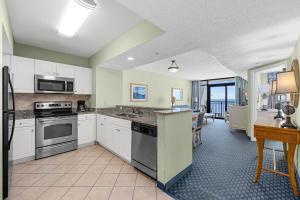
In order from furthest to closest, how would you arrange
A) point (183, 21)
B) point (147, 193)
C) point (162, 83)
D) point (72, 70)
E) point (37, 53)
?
point (162, 83)
point (72, 70)
point (37, 53)
point (147, 193)
point (183, 21)

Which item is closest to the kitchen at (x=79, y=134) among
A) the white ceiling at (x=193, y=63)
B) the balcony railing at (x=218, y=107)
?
the white ceiling at (x=193, y=63)

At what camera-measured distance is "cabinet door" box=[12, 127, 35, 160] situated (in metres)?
2.53

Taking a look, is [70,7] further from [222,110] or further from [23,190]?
[222,110]

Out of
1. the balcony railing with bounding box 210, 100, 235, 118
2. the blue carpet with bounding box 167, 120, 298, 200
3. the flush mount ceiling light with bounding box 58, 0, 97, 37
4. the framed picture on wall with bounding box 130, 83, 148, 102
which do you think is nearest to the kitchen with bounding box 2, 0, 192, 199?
the blue carpet with bounding box 167, 120, 298, 200

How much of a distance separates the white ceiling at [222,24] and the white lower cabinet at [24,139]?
244cm

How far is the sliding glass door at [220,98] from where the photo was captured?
781 cm

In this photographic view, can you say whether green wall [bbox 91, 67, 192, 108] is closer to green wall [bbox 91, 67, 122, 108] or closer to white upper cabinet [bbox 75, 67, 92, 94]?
green wall [bbox 91, 67, 122, 108]

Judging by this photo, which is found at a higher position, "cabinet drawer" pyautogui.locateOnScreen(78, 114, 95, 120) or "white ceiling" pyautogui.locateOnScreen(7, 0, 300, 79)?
"white ceiling" pyautogui.locateOnScreen(7, 0, 300, 79)

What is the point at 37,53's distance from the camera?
319 cm

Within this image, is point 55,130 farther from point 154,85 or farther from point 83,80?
point 154,85

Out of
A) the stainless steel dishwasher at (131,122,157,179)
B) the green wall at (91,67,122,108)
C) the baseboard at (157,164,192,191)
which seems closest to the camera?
the baseboard at (157,164,192,191)

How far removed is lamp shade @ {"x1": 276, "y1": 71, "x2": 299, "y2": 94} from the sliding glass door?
255 inches

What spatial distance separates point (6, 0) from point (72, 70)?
6.06 ft

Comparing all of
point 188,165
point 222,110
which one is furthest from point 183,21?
point 222,110
